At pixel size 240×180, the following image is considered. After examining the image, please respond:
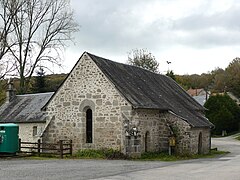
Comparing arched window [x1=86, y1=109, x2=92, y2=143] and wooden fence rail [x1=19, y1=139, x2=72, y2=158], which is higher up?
arched window [x1=86, y1=109, x2=92, y2=143]

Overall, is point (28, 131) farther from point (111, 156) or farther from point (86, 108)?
point (111, 156)

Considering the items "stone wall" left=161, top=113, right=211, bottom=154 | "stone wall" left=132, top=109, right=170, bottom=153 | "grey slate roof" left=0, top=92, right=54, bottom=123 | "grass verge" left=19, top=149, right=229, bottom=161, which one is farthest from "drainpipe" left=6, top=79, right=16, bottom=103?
"stone wall" left=161, top=113, right=211, bottom=154

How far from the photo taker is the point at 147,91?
31531mm

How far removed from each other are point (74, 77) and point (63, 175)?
13.3m

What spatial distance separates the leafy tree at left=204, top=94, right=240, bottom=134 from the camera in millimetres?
64062

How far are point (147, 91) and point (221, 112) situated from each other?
34702mm

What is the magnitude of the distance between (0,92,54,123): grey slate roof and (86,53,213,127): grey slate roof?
7711 mm

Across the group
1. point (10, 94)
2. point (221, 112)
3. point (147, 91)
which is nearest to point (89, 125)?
point (147, 91)

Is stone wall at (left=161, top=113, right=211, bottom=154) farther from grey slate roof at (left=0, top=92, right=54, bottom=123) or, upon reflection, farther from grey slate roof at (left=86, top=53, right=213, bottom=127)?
grey slate roof at (left=0, top=92, right=54, bottom=123)

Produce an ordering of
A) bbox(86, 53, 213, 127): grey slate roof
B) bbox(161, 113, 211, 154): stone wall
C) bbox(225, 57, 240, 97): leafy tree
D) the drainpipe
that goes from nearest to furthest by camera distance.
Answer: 1. bbox(86, 53, 213, 127): grey slate roof
2. bbox(161, 113, 211, 154): stone wall
3. the drainpipe
4. bbox(225, 57, 240, 97): leafy tree

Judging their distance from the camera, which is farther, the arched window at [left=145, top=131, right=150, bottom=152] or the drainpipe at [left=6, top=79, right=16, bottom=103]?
the drainpipe at [left=6, top=79, right=16, bottom=103]

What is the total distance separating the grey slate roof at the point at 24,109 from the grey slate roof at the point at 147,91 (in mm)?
7711

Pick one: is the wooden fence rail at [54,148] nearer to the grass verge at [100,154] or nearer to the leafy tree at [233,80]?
the grass verge at [100,154]

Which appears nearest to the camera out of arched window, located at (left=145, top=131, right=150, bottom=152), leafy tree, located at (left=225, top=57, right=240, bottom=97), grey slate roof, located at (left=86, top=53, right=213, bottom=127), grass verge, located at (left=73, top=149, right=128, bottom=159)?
grass verge, located at (left=73, top=149, right=128, bottom=159)
